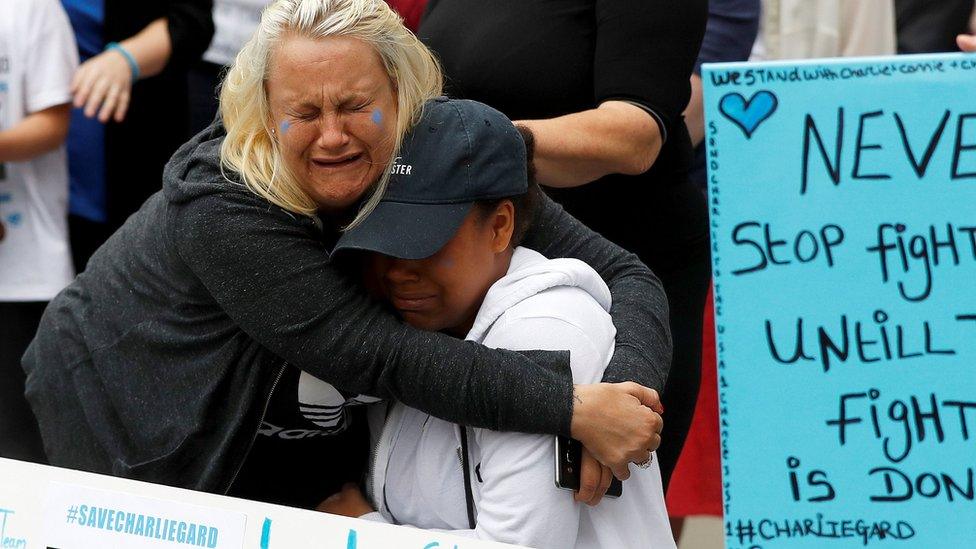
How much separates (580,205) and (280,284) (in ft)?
2.93

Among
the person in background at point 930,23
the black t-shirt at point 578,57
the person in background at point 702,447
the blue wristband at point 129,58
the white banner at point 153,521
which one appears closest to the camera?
the white banner at point 153,521

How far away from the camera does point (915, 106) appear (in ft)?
5.77

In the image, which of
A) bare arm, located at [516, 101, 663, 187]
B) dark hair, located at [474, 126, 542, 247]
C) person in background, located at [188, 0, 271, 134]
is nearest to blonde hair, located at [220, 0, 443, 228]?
dark hair, located at [474, 126, 542, 247]

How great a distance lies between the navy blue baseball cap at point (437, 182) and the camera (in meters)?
1.76

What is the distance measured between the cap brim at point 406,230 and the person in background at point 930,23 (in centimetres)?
209

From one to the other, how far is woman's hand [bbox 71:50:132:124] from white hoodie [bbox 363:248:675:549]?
1.44 meters

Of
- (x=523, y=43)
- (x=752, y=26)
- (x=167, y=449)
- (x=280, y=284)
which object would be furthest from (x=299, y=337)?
(x=752, y=26)

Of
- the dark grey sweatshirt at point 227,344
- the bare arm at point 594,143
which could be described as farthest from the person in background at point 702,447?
the dark grey sweatshirt at point 227,344

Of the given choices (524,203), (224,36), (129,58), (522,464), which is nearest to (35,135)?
(129,58)

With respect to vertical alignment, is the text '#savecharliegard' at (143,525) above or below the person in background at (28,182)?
below

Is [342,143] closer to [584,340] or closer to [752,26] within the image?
[584,340]

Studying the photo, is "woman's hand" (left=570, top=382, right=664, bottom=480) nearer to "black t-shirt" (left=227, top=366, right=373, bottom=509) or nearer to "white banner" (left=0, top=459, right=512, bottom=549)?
"white banner" (left=0, top=459, right=512, bottom=549)

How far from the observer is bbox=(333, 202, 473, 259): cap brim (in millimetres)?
1743

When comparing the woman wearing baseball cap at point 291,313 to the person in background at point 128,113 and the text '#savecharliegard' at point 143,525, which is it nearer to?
the text '#savecharliegard' at point 143,525
